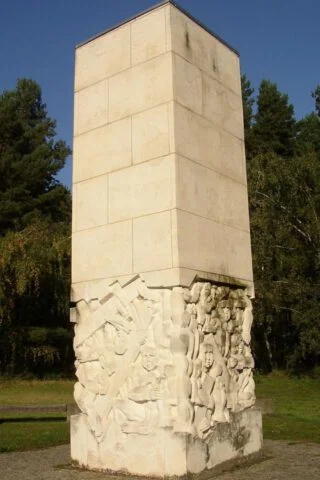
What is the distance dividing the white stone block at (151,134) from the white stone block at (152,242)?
0.75 m

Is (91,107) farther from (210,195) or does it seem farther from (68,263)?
(68,263)

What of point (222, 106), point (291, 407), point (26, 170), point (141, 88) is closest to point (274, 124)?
point (26, 170)

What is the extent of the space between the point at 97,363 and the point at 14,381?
1659 centimetres

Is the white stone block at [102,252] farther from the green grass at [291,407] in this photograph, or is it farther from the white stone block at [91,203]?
the green grass at [291,407]

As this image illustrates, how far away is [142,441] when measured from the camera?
5.87 meters

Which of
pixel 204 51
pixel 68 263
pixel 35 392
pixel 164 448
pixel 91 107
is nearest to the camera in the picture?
pixel 164 448

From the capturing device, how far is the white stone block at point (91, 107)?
716cm

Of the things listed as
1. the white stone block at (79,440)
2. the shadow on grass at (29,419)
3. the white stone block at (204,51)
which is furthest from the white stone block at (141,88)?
the shadow on grass at (29,419)

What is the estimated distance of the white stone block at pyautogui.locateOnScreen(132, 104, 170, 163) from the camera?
6.43 metres

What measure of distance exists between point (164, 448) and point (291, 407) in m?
9.00

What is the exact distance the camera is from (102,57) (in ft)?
24.1

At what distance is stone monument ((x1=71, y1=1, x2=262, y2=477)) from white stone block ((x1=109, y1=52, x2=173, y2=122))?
0.02 m

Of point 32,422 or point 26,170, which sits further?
point 26,170

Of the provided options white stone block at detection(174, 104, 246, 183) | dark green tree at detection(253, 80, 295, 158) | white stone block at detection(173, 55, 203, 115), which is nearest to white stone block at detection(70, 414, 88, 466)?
white stone block at detection(174, 104, 246, 183)
